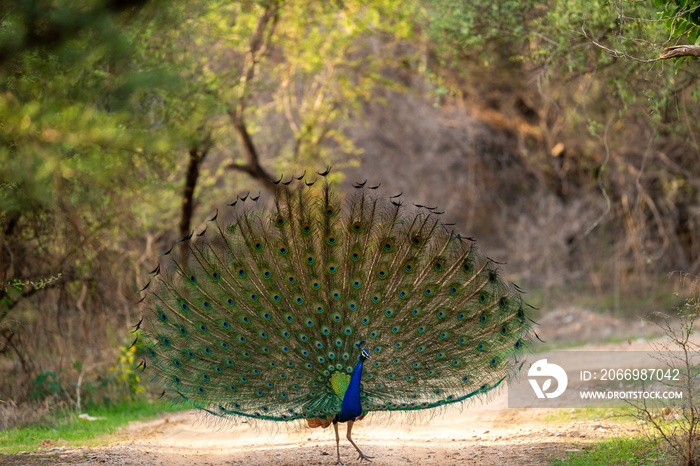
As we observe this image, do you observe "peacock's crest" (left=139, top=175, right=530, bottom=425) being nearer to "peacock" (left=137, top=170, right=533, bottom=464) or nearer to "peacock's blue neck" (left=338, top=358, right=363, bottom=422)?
"peacock" (left=137, top=170, right=533, bottom=464)

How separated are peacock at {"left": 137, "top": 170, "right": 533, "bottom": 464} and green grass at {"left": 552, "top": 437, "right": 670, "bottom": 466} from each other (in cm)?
106

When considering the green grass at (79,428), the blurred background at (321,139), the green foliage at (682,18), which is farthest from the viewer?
the green grass at (79,428)

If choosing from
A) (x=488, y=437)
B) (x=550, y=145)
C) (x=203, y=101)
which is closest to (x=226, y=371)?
(x=488, y=437)

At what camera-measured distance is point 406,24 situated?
53.0 ft

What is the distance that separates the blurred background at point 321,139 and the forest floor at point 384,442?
2.25 meters

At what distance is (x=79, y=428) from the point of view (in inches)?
395

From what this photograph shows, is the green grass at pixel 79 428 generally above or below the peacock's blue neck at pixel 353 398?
below

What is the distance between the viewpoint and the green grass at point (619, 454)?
6.79m

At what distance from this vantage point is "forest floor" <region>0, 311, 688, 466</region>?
7.57m

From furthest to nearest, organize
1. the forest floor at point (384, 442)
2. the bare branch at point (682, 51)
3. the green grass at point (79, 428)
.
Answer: the green grass at point (79, 428) → the forest floor at point (384, 442) → the bare branch at point (682, 51)

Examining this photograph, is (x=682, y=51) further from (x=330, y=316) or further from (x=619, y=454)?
(x=330, y=316)

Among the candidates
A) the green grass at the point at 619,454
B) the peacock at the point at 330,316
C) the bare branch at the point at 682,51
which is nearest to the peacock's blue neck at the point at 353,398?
the peacock at the point at 330,316

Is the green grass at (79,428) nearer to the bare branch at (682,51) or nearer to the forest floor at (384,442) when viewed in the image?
the forest floor at (384,442)

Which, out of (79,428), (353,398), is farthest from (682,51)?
(79,428)
